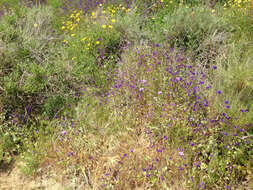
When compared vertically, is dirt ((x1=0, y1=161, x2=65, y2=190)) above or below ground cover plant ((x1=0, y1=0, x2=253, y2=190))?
below

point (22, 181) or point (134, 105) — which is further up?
point (134, 105)

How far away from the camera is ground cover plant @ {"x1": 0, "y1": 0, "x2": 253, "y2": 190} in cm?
256

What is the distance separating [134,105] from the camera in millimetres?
3176

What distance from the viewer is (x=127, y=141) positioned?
2.91 metres

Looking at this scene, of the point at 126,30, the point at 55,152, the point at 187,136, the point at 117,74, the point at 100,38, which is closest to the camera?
the point at 187,136

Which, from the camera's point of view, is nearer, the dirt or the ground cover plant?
the ground cover plant

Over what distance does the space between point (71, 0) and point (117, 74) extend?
13.3 ft

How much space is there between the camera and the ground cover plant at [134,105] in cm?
256

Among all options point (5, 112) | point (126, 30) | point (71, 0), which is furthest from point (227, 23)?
point (71, 0)

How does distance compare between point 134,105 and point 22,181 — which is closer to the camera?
point 22,181

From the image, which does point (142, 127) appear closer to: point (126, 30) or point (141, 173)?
point (141, 173)

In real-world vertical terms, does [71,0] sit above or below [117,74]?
above

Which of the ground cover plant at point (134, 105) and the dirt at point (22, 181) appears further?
the dirt at point (22, 181)

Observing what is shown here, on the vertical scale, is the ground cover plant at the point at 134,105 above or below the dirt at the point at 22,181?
above
